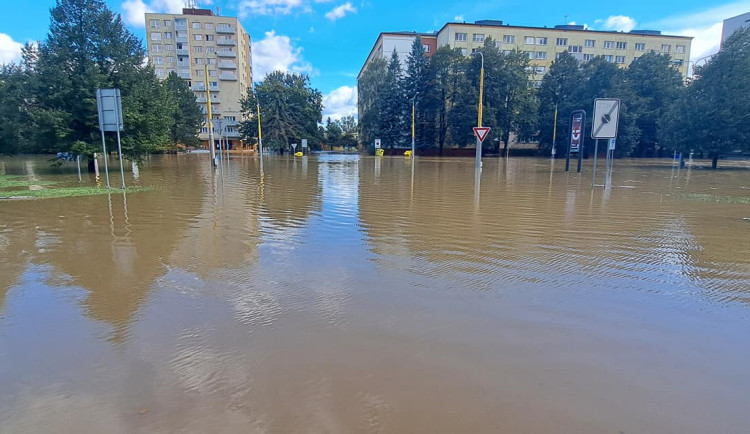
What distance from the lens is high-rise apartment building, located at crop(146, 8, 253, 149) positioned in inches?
3396

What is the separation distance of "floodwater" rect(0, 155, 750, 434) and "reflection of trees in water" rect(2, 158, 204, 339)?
0.06 meters

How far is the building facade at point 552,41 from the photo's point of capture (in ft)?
246

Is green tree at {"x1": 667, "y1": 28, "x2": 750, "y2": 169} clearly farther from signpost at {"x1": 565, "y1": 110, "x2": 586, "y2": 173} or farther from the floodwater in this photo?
the floodwater

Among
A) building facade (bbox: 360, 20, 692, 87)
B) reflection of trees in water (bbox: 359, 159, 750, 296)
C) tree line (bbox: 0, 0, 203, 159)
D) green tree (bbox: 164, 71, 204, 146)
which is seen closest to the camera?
reflection of trees in water (bbox: 359, 159, 750, 296)

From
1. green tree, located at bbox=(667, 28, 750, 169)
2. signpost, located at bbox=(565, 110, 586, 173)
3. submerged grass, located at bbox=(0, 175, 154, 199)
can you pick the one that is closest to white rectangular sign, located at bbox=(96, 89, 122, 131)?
submerged grass, located at bbox=(0, 175, 154, 199)

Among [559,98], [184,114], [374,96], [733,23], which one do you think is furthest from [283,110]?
[733,23]

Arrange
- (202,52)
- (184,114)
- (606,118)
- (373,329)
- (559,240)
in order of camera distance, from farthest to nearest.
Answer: (202,52) < (184,114) < (606,118) < (559,240) < (373,329)

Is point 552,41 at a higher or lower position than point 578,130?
higher

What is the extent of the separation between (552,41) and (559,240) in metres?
83.5

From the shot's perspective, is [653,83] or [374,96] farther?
[374,96]

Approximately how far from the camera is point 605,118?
1583cm

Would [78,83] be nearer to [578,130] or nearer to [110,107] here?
[110,107]

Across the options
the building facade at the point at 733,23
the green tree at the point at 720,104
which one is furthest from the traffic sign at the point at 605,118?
the building facade at the point at 733,23

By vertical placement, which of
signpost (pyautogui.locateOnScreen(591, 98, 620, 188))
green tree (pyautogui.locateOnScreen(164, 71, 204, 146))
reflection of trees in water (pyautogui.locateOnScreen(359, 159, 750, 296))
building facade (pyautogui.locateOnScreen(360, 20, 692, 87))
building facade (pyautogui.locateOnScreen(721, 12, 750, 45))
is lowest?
reflection of trees in water (pyautogui.locateOnScreen(359, 159, 750, 296))
